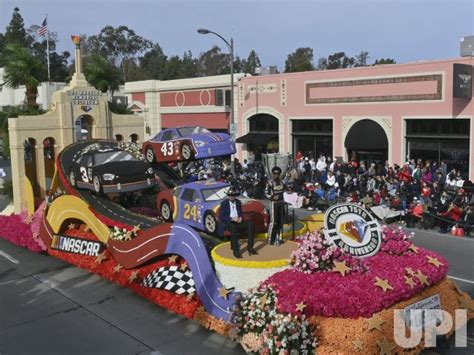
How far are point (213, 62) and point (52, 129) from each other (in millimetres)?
74910

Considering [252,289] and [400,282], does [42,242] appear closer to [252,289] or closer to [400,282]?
[252,289]

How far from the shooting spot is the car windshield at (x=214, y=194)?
1324cm

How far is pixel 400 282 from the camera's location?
8.83 m

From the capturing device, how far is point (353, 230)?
31.6 feet

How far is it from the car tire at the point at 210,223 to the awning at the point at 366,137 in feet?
50.3

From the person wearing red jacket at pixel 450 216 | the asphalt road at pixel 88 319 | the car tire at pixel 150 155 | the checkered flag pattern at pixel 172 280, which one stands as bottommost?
the asphalt road at pixel 88 319

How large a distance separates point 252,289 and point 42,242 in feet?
30.0

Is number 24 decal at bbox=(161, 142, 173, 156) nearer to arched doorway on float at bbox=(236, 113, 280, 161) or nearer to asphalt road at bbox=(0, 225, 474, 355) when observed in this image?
asphalt road at bbox=(0, 225, 474, 355)

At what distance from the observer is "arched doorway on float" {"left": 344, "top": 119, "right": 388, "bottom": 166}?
85.2ft

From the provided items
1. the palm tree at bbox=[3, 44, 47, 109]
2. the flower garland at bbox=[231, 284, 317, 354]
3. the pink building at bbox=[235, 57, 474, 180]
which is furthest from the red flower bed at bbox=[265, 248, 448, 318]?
the pink building at bbox=[235, 57, 474, 180]

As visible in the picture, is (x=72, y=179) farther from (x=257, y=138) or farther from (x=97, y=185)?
(x=257, y=138)

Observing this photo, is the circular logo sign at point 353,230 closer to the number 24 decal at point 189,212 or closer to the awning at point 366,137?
the number 24 decal at point 189,212

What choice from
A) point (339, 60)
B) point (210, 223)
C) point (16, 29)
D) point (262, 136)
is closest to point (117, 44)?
point (16, 29)

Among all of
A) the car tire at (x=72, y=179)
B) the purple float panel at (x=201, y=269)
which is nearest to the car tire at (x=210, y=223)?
the purple float panel at (x=201, y=269)
